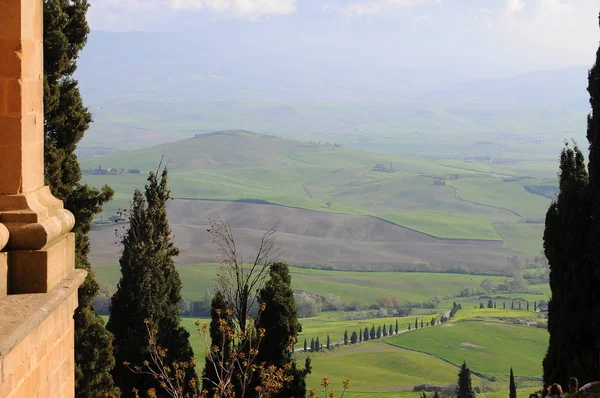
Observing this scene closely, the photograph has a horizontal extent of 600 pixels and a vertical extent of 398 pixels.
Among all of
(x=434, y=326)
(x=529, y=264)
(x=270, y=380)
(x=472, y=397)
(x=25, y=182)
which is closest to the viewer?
(x=25, y=182)

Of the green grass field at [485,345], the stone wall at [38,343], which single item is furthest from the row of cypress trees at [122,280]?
the green grass field at [485,345]

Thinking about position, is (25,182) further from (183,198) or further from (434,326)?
(183,198)

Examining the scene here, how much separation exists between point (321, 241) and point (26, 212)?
14010 centimetres

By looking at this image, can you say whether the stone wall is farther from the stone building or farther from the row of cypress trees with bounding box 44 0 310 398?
the row of cypress trees with bounding box 44 0 310 398

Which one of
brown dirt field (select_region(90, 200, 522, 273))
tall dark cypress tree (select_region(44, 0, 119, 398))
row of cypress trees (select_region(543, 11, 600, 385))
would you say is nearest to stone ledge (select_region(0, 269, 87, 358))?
tall dark cypress tree (select_region(44, 0, 119, 398))

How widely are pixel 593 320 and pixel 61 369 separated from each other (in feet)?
47.9

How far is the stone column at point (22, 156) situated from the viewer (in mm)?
4727

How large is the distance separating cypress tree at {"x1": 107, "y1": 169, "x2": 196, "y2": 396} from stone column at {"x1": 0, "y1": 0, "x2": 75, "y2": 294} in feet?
50.1

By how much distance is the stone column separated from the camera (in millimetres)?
4727

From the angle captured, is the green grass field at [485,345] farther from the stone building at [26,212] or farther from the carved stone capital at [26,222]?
the carved stone capital at [26,222]

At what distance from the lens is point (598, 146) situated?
1745cm

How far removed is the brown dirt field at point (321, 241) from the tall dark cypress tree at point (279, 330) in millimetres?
88527

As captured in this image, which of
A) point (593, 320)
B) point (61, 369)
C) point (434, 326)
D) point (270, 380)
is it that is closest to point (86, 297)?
point (270, 380)

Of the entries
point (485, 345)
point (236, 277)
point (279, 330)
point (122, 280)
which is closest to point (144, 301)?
point (122, 280)
